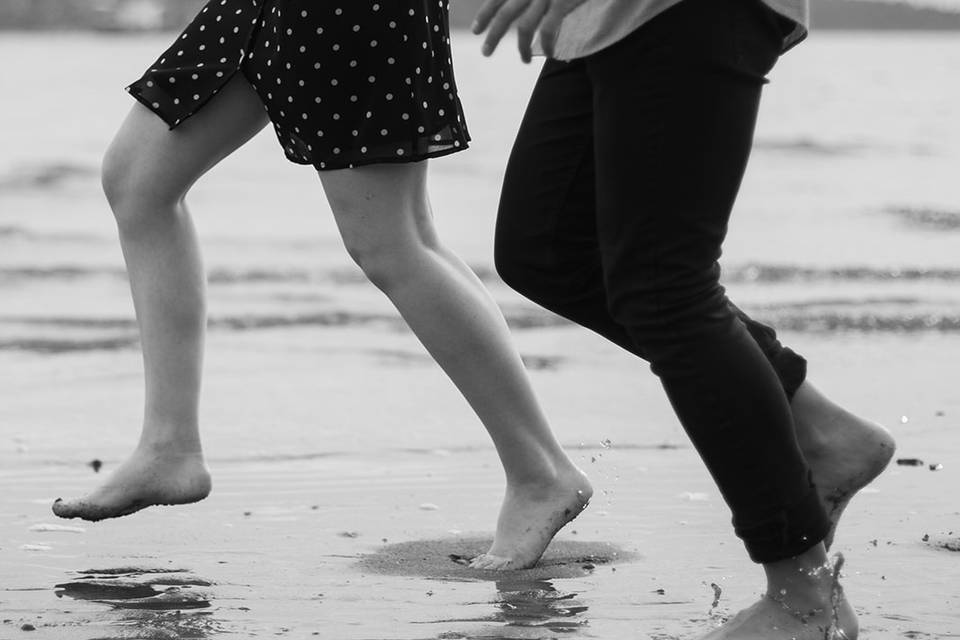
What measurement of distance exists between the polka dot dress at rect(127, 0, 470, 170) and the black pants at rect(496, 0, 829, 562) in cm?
63

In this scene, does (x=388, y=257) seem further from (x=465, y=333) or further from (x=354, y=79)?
(x=354, y=79)

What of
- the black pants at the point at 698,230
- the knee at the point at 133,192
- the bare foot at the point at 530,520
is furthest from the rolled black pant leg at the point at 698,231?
the knee at the point at 133,192

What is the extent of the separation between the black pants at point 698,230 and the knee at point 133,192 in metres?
1.14

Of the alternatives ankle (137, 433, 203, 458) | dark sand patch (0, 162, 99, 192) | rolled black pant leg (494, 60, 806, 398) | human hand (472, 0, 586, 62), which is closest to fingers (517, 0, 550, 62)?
human hand (472, 0, 586, 62)

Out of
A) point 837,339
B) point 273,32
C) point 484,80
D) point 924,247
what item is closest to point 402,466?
point 273,32

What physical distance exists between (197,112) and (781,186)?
9507mm

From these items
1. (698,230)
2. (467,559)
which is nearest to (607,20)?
(698,230)

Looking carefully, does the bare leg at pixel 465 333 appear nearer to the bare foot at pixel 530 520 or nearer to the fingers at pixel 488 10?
the bare foot at pixel 530 520

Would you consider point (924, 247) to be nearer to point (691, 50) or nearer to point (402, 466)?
point (402, 466)

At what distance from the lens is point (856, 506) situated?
378 centimetres

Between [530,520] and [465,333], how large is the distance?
36 centimetres

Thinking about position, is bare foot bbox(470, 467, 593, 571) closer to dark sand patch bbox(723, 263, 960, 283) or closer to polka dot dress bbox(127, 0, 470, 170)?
polka dot dress bbox(127, 0, 470, 170)

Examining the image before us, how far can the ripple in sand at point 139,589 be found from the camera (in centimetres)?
306

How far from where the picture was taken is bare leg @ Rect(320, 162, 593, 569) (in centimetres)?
323
